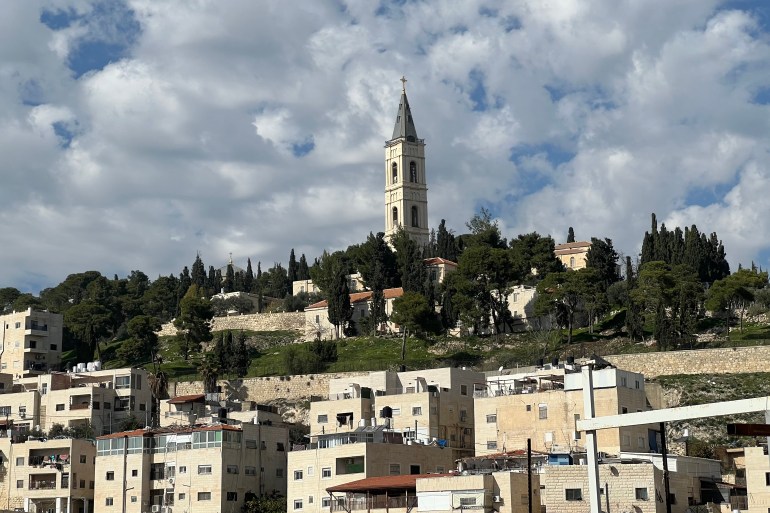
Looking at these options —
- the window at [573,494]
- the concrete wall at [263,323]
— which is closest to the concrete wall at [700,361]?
the window at [573,494]

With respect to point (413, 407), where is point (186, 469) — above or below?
below

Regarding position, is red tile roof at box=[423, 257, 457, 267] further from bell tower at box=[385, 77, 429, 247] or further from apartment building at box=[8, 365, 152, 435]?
apartment building at box=[8, 365, 152, 435]

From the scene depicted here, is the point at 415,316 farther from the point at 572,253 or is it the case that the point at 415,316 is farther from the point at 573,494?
the point at 573,494

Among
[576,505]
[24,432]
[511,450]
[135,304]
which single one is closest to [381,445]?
[511,450]

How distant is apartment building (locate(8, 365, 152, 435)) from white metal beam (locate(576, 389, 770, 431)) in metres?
64.7

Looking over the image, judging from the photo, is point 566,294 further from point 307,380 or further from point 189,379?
point 189,379

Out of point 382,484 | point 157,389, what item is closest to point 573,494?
point 382,484

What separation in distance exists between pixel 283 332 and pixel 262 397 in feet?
102

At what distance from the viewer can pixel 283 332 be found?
438 feet

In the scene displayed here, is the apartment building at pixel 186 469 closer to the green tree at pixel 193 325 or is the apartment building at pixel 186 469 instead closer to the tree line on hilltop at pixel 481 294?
the tree line on hilltop at pixel 481 294

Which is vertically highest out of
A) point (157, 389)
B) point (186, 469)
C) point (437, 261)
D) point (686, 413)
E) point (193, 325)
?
point (437, 261)

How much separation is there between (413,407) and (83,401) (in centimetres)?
2972

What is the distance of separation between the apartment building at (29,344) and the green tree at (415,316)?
3263 centimetres

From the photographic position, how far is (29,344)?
119m
